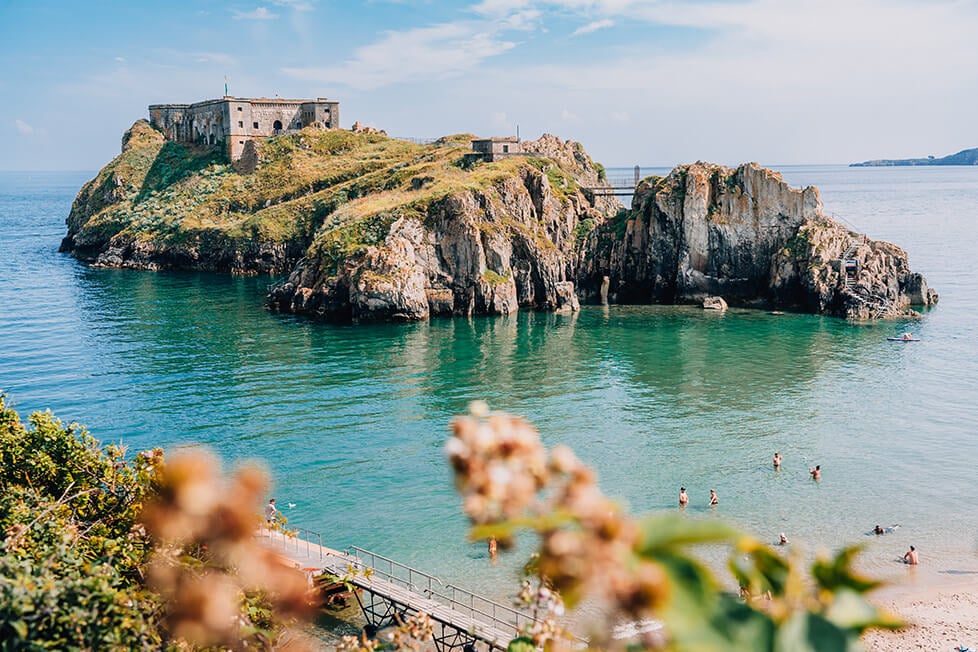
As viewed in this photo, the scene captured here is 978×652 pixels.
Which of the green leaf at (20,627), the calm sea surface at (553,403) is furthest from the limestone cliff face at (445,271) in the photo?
the green leaf at (20,627)

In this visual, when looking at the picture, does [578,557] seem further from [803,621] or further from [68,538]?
[68,538]

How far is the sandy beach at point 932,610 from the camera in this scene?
100ft

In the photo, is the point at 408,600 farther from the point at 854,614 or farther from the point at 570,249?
the point at 570,249

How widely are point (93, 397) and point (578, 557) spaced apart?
60.8 m

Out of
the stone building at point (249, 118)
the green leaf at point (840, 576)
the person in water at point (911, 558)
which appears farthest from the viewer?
the stone building at point (249, 118)

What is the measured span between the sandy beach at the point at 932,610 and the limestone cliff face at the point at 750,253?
2120 inches

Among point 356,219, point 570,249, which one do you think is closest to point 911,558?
point 570,249

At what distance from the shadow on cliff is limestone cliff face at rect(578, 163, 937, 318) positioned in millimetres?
93960

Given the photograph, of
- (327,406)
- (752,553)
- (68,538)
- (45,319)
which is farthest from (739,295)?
(752,553)

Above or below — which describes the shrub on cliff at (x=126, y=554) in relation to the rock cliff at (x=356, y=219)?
below

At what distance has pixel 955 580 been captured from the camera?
3506 centimetres

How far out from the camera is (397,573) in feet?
117

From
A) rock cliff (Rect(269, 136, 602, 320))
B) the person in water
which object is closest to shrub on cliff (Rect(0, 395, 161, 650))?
the person in water

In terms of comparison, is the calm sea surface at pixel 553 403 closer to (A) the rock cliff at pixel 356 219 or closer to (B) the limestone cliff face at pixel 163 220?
(A) the rock cliff at pixel 356 219
